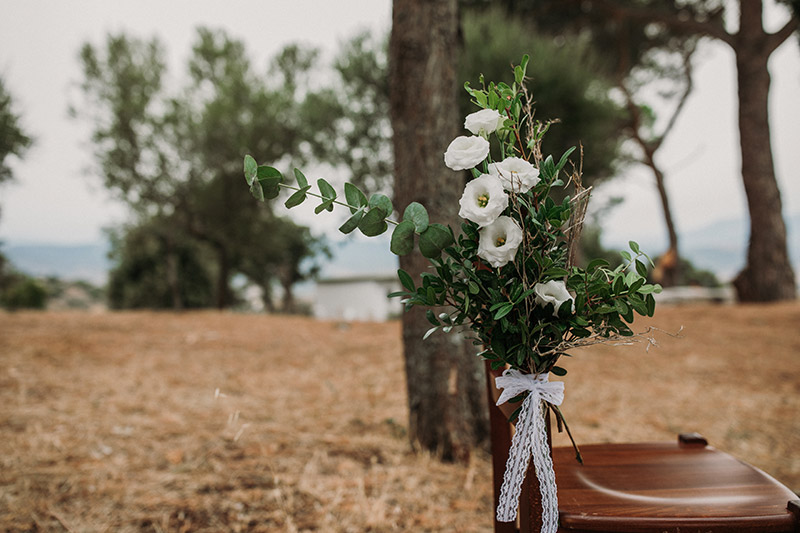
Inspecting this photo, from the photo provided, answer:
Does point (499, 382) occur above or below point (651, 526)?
above

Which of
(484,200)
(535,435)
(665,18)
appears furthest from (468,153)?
(665,18)

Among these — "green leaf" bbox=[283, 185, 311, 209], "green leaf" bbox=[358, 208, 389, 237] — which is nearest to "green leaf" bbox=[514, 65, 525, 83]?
"green leaf" bbox=[358, 208, 389, 237]

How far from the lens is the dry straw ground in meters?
2.21

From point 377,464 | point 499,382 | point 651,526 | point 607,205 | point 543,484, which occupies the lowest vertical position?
point 377,464

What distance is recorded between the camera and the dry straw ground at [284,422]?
2.21 m

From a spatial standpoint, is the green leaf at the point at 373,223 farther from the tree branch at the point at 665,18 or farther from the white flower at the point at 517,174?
the tree branch at the point at 665,18

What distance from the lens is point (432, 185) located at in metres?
2.74

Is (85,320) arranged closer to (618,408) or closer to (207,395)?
(207,395)

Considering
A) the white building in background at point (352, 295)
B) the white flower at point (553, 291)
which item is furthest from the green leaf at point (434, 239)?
the white building in background at point (352, 295)

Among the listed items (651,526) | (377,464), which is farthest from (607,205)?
(651,526)

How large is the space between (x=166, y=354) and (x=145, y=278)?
1253cm

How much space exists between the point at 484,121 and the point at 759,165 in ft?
28.9

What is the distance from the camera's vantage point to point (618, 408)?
3.91m

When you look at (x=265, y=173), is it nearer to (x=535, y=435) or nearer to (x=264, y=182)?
(x=264, y=182)
